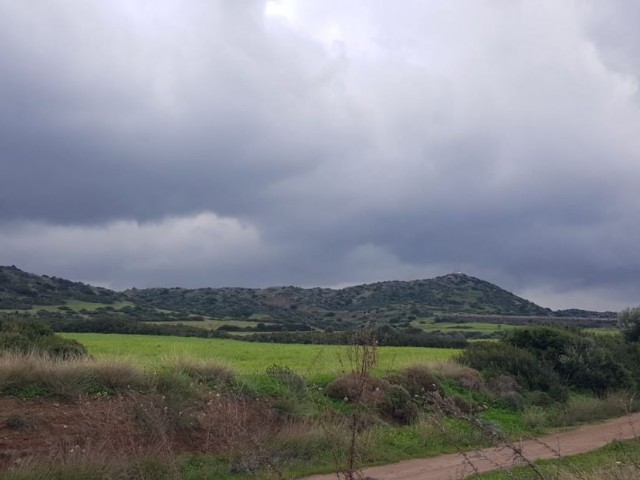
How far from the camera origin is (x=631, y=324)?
3766 cm

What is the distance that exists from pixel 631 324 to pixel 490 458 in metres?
26.8

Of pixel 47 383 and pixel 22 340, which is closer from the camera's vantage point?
pixel 47 383

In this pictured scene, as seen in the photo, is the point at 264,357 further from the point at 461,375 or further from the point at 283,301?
the point at 283,301

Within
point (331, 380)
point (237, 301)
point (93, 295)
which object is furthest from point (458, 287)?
point (331, 380)

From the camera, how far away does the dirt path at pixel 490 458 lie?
43.7 feet

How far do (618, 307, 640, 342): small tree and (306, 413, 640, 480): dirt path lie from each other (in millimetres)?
18043

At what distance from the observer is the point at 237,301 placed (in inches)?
4545

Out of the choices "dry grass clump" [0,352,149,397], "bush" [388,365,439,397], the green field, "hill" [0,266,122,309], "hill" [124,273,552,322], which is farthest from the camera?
"hill" [124,273,552,322]

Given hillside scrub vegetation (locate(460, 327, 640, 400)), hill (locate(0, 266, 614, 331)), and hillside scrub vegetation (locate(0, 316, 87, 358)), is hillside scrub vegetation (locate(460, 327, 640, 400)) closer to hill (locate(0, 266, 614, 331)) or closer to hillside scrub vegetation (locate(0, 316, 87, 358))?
hillside scrub vegetation (locate(0, 316, 87, 358))

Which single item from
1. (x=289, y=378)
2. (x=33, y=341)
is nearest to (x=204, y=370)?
(x=289, y=378)

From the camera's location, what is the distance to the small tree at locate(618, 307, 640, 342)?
123ft

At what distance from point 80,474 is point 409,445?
782 centimetres

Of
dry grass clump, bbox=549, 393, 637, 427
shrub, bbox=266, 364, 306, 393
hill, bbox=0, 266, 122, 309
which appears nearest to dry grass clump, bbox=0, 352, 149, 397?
shrub, bbox=266, 364, 306, 393

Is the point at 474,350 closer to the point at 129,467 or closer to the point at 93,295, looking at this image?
the point at 129,467
